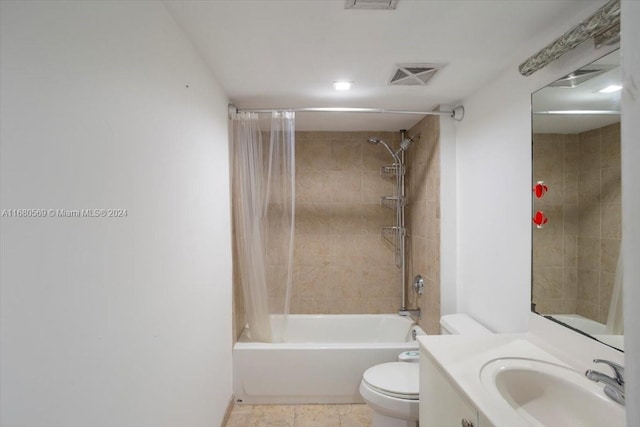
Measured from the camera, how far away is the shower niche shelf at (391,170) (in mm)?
3158

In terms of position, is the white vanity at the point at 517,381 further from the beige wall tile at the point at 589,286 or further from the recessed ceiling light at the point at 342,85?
the recessed ceiling light at the point at 342,85

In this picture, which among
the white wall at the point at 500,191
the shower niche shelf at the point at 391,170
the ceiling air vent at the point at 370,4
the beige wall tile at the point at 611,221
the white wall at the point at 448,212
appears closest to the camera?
the beige wall tile at the point at 611,221

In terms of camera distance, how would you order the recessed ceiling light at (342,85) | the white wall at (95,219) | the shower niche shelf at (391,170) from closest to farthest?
the white wall at (95,219) → the recessed ceiling light at (342,85) → the shower niche shelf at (391,170)

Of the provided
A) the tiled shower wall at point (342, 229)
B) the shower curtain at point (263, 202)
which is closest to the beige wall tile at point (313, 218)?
the tiled shower wall at point (342, 229)

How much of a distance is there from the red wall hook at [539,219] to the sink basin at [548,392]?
62cm

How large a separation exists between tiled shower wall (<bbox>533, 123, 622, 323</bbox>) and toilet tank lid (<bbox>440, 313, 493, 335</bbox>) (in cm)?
49

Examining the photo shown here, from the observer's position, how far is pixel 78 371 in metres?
0.84

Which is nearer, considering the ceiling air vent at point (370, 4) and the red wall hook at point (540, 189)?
the ceiling air vent at point (370, 4)

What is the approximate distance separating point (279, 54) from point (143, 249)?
118 cm

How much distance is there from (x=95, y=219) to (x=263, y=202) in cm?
144

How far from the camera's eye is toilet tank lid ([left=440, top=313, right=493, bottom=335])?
75.0 inches

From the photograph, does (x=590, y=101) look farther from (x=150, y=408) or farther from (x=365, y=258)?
(x=365, y=258)

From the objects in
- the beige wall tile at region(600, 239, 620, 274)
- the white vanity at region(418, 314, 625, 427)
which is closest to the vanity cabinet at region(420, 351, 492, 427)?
the white vanity at region(418, 314, 625, 427)

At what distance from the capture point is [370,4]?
1.25 meters
